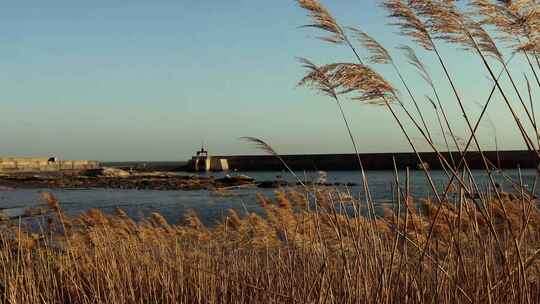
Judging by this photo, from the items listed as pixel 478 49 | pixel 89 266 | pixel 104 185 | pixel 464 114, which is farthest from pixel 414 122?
pixel 104 185

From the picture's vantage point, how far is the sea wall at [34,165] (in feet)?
207

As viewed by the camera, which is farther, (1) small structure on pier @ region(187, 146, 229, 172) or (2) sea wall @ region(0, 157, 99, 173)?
(1) small structure on pier @ region(187, 146, 229, 172)

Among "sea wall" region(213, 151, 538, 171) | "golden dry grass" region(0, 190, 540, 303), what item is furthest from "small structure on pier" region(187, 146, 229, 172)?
"golden dry grass" region(0, 190, 540, 303)

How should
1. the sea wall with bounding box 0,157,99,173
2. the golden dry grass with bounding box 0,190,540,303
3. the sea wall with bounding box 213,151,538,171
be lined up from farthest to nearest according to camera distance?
the sea wall with bounding box 213,151,538,171, the sea wall with bounding box 0,157,99,173, the golden dry grass with bounding box 0,190,540,303

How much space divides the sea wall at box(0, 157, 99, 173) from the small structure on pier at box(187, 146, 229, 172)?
49.8ft

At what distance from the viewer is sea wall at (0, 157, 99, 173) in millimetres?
63125

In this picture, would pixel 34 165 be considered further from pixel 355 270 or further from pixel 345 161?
pixel 355 270

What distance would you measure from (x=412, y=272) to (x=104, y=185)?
37.5 m

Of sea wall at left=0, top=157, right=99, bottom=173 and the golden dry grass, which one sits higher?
sea wall at left=0, top=157, right=99, bottom=173

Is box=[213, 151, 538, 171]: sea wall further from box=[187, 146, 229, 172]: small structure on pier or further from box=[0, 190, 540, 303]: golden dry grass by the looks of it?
box=[0, 190, 540, 303]: golden dry grass

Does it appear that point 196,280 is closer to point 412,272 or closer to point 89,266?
point 89,266

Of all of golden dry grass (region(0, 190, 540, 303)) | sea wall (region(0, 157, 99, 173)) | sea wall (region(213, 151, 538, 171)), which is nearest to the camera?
golden dry grass (region(0, 190, 540, 303))

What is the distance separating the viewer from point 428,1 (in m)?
2.18

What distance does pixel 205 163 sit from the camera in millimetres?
83312
